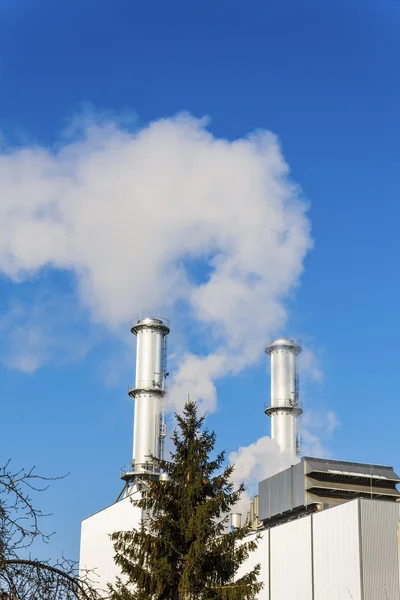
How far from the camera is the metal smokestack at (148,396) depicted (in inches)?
2680

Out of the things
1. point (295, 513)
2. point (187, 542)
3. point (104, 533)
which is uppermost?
point (104, 533)

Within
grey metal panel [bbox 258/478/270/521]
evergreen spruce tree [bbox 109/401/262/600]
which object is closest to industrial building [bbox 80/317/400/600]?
grey metal panel [bbox 258/478/270/521]

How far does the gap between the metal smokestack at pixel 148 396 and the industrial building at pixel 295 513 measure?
0.27 feet

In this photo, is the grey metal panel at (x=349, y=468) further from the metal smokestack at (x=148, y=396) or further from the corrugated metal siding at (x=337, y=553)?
the metal smokestack at (x=148, y=396)

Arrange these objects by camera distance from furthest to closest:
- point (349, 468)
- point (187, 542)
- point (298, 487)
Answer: point (349, 468) < point (298, 487) < point (187, 542)

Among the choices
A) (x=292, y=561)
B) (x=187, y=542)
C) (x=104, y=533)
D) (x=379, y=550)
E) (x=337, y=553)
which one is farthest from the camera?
(x=104, y=533)

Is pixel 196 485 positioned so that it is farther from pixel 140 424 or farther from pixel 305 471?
pixel 140 424

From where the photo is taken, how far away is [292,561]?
43.3m

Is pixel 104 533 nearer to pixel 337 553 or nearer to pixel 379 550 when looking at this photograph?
pixel 337 553

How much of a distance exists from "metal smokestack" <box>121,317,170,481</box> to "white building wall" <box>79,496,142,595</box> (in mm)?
4119

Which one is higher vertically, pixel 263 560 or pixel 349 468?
pixel 349 468

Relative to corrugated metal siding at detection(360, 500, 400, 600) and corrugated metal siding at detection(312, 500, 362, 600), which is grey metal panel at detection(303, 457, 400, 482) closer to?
corrugated metal siding at detection(312, 500, 362, 600)

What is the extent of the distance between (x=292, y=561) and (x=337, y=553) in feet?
16.1

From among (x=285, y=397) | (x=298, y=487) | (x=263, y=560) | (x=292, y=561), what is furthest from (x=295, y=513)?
(x=285, y=397)
